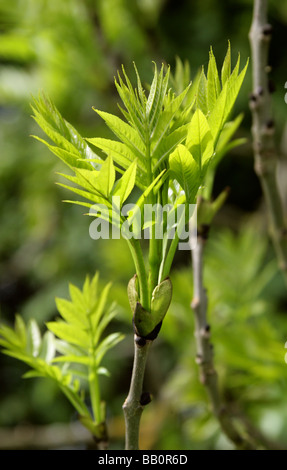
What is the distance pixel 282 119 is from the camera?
142 centimetres

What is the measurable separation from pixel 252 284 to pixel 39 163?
745mm

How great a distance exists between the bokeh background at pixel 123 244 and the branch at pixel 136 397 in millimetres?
148

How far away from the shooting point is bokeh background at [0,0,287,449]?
0.68 metres

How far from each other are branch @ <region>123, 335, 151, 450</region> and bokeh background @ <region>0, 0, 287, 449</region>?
15 centimetres

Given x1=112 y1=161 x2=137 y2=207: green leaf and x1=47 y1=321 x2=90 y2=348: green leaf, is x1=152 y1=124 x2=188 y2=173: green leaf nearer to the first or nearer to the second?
x1=112 y1=161 x2=137 y2=207: green leaf

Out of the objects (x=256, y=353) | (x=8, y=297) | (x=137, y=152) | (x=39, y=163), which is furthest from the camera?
(x=8, y=297)

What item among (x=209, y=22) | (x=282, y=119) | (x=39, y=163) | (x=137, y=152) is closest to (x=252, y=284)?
(x=137, y=152)

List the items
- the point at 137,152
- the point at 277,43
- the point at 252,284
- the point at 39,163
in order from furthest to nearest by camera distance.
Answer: the point at 277,43 < the point at 39,163 < the point at 252,284 < the point at 137,152

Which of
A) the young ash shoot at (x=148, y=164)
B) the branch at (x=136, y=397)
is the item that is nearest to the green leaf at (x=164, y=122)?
the young ash shoot at (x=148, y=164)

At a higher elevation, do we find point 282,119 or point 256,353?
point 282,119

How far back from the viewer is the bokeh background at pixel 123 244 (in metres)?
0.68

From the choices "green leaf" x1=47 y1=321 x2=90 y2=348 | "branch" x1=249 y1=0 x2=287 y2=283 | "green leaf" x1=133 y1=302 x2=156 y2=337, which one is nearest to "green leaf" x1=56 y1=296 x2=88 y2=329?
"green leaf" x1=47 y1=321 x2=90 y2=348

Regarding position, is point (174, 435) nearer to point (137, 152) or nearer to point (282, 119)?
point (137, 152)

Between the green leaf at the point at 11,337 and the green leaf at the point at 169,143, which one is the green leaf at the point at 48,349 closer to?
the green leaf at the point at 11,337
